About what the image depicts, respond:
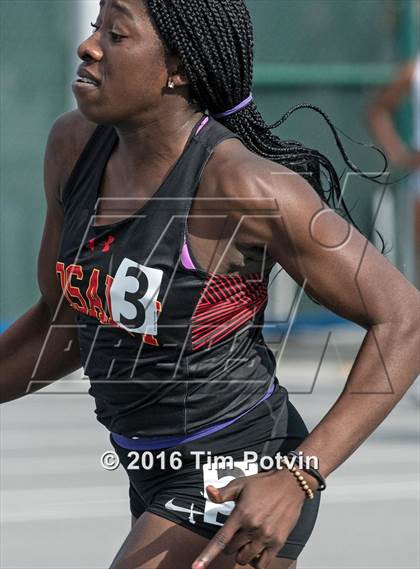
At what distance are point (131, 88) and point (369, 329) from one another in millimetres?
666

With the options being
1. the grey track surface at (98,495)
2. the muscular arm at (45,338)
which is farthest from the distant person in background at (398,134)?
the muscular arm at (45,338)

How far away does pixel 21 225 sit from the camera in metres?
8.12

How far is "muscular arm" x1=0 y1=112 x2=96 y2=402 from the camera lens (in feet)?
10.3

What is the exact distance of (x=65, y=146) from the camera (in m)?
3.03

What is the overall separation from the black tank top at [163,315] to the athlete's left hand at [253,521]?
1.06 ft

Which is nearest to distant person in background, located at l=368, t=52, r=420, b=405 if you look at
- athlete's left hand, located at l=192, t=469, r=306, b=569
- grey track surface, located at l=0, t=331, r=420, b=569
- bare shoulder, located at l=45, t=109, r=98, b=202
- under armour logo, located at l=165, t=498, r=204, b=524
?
grey track surface, located at l=0, t=331, r=420, b=569

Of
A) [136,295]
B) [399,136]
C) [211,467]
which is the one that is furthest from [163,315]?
[399,136]

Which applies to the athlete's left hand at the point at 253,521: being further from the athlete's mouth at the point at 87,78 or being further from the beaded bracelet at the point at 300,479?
the athlete's mouth at the point at 87,78

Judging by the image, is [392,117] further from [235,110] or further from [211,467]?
[211,467]

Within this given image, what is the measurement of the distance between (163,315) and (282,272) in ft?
14.2

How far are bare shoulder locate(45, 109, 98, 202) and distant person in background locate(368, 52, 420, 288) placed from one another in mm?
5156

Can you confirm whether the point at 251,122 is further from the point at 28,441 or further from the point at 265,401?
the point at 28,441

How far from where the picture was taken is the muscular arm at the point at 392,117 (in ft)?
27.0

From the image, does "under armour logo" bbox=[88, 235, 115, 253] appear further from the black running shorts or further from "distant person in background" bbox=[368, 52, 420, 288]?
"distant person in background" bbox=[368, 52, 420, 288]
